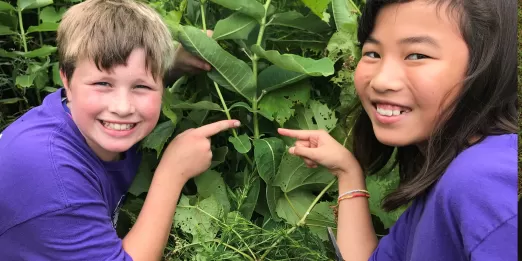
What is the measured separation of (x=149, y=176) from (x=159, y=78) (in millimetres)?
281

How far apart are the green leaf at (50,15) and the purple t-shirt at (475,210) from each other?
1.49 meters

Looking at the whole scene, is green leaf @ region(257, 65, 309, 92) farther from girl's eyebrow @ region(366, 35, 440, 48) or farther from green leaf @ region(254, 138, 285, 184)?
girl's eyebrow @ region(366, 35, 440, 48)

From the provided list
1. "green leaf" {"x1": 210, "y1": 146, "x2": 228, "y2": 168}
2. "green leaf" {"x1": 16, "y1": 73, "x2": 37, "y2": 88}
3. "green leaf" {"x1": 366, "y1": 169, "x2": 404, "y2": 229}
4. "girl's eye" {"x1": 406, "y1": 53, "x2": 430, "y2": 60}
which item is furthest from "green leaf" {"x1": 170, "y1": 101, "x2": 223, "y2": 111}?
"green leaf" {"x1": 16, "y1": 73, "x2": 37, "y2": 88}

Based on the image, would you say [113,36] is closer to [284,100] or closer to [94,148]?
[94,148]

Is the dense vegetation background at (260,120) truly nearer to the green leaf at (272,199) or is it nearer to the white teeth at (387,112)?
the green leaf at (272,199)

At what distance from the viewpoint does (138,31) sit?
4.72 feet

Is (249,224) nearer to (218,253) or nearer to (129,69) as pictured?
(218,253)

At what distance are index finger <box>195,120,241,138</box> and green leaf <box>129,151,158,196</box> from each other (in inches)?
8.0

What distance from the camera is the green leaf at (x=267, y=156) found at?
4.76ft

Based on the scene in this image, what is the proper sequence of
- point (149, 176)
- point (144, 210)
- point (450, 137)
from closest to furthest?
1. point (450, 137)
2. point (144, 210)
3. point (149, 176)

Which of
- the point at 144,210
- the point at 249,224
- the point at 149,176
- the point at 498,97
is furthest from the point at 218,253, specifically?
the point at 498,97

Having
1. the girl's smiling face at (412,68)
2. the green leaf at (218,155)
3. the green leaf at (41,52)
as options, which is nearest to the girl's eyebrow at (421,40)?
the girl's smiling face at (412,68)

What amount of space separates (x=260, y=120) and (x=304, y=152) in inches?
7.9

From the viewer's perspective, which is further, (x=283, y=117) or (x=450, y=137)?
(x=283, y=117)
